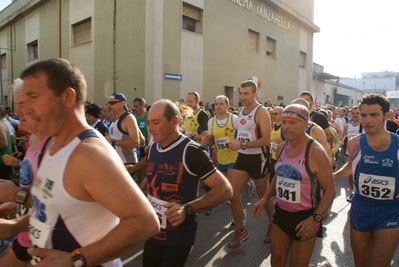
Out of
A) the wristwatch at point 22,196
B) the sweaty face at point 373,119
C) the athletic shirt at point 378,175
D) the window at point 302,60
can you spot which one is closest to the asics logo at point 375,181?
the athletic shirt at point 378,175

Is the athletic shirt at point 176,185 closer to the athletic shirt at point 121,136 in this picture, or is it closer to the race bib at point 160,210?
the race bib at point 160,210

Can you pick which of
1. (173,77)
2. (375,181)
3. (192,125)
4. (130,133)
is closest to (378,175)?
(375,181)

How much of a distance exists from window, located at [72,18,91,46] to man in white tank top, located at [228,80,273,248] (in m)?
14.6

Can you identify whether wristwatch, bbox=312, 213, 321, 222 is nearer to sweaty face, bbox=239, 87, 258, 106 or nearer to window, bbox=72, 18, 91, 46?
sweaty face, bbox=239, 87, 258, 106

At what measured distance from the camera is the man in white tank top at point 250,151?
14.8 ft

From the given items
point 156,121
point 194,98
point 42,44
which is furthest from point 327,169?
point 42,44

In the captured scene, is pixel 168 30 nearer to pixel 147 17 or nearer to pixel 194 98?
pixel 147 17

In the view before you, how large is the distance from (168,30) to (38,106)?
13779 mm

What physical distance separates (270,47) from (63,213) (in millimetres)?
22568

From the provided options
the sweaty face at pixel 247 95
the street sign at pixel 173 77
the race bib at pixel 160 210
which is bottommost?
the race bib at pixel 160 210

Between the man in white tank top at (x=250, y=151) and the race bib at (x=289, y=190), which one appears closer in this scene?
the race bib at (x=289, y=190)

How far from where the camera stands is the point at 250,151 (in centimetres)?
477

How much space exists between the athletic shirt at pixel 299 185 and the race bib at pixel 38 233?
6.95 ft

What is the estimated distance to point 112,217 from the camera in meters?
1.51
